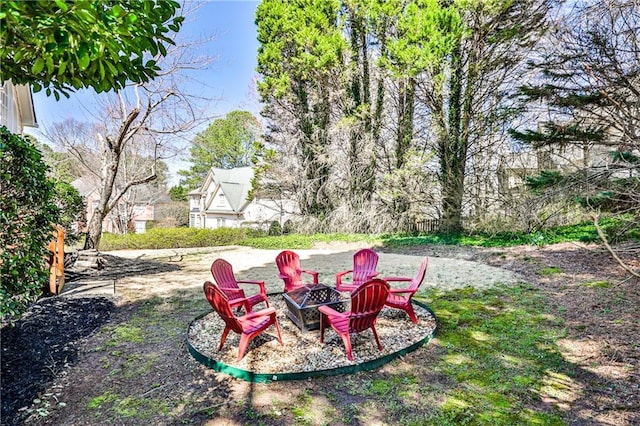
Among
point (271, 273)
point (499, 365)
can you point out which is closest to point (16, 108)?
point (271, 273)

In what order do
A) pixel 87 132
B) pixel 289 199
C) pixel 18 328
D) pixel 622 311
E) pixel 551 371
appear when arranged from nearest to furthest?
1. pixel 551 371
2. pixel 18 328
3. pixel 622 311
4. pixel 87 132
5. pixel 289 199

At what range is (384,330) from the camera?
4.27 m

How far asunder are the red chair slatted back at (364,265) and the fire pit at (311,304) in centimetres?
124

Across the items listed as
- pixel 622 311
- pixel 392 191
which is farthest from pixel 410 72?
pixel 622 311

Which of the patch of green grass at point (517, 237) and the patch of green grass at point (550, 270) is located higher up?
the patch of green grass at point (517, 237)

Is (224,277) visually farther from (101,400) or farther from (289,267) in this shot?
(101,400)

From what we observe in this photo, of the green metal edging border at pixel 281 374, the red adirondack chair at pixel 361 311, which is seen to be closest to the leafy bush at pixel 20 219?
the green metal edging border at pixel 281 374

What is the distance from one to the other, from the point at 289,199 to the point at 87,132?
948 centimetres

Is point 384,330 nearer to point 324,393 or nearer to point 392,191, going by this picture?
point 324,393

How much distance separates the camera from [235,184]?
27.2 metres

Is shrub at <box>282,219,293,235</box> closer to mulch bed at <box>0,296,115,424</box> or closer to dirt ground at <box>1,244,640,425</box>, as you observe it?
dirt ground at <box>1,244,640,425</box>

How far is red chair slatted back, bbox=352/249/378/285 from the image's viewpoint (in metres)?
5.60

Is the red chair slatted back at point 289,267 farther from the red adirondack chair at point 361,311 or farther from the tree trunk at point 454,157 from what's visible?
the tree trunk at point 454,157

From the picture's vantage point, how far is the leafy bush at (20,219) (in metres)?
3.23
